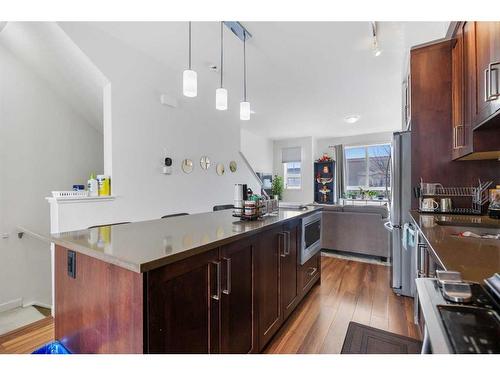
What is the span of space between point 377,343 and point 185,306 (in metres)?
1.26

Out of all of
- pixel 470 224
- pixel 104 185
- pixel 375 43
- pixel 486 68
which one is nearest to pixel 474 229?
pixel 470 224

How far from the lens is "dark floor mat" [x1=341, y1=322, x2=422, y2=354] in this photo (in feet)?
4.70

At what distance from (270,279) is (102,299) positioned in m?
1.05

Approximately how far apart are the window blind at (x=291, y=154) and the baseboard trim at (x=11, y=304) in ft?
23.3

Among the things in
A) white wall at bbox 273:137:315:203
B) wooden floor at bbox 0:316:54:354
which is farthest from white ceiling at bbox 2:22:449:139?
white wall at bbox 273:137:315:203

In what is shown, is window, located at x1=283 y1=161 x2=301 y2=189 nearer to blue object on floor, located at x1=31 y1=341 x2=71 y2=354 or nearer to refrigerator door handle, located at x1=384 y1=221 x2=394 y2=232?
refrigerator door handle, located at x1=384 y1=221 x2=394 y2=232

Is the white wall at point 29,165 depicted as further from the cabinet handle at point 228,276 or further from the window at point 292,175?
the window at point 292,175

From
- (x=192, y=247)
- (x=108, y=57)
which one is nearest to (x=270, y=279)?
(x=192, y=247)

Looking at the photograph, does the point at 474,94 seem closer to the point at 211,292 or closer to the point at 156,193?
the point at 211,292

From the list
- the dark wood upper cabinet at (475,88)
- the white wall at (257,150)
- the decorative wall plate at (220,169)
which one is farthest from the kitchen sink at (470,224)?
the white wall at (257,150)

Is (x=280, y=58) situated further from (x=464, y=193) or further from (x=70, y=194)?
(x=70, y=194)

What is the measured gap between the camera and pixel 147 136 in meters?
3.12

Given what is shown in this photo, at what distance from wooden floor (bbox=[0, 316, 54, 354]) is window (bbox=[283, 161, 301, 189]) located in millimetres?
6984
